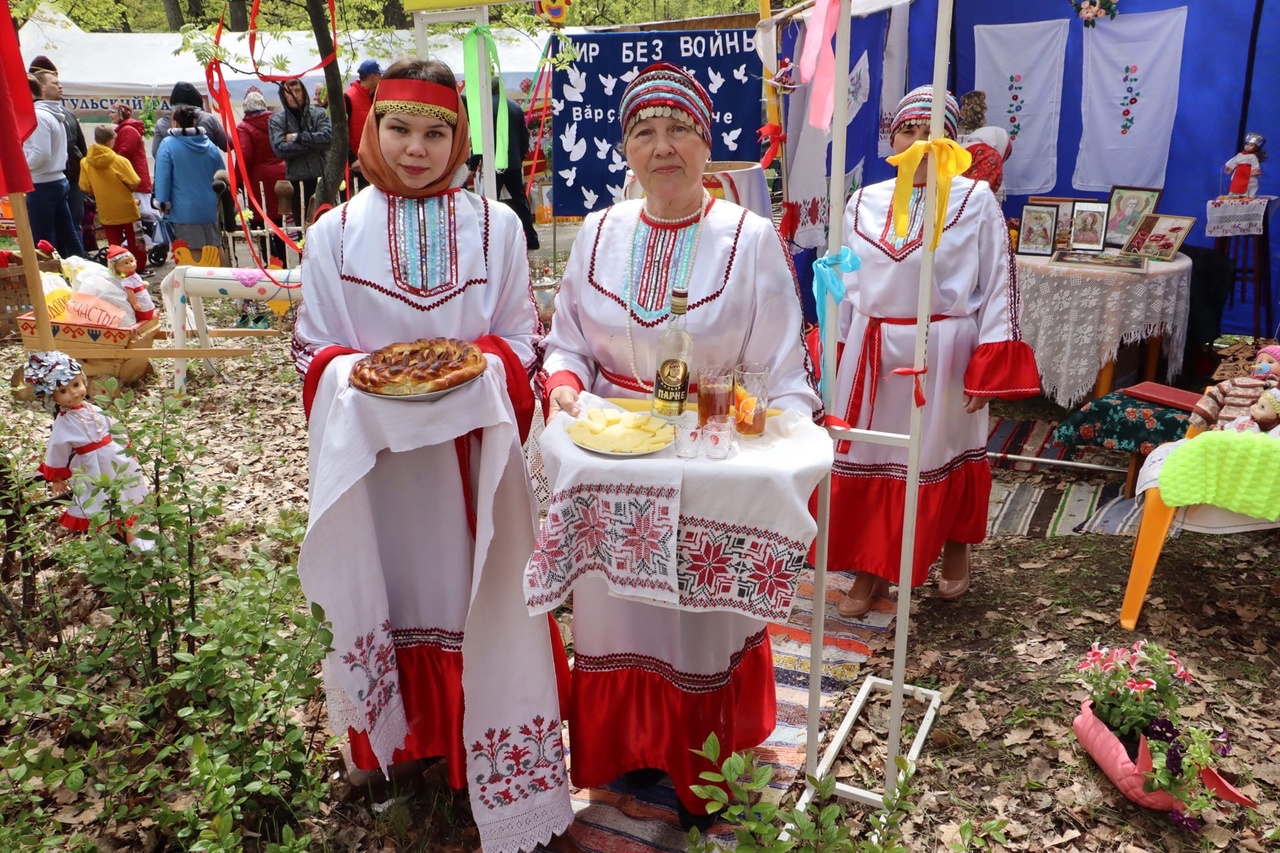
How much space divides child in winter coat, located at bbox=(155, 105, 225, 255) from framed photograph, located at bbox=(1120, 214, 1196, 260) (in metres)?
9.08

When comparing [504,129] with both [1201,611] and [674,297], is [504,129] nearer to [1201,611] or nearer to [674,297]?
[674,297]

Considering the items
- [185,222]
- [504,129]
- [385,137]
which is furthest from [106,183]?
[385,137]

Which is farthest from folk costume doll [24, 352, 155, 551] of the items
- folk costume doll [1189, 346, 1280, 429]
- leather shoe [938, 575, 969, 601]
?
folk costume doll [1189, 346, 1280, 429]

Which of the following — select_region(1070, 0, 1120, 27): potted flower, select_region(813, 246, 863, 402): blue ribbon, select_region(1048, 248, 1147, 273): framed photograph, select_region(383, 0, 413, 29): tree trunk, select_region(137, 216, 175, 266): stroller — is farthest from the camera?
select_region(383, 0, 413, 29): tree trunk

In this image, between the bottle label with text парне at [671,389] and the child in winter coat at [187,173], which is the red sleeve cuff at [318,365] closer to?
the bottle label with text парне at [671,389]

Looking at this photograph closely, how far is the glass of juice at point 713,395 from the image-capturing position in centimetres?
219

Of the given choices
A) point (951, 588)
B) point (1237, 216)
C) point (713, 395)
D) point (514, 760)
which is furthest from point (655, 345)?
point (1237, 216)

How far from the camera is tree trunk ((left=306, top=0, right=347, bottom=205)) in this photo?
8.67 meters

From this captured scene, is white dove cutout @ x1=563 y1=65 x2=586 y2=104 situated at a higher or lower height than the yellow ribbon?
higher

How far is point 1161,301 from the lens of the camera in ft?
18.2

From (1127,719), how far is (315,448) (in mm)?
2694

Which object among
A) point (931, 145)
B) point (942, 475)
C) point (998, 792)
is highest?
point (931, 145)

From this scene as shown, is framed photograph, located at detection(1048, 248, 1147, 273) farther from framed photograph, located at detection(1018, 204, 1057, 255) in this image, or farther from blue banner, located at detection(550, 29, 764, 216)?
blue banner, located at detection(550, 29, 764, 216)

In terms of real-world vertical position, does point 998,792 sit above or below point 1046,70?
→ below
